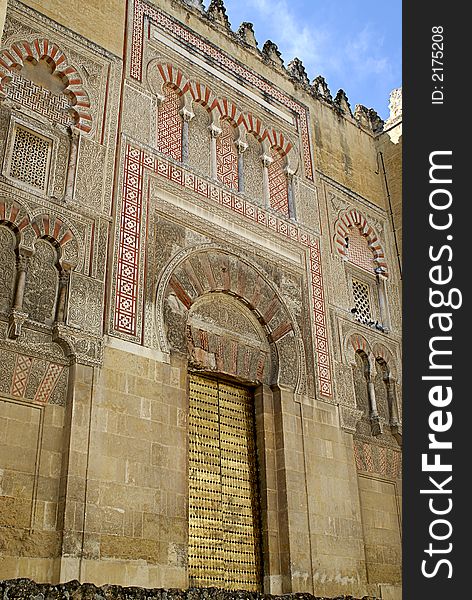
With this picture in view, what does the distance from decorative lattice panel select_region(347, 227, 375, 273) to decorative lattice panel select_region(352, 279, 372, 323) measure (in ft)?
0.78

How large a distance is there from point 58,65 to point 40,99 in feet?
1.45

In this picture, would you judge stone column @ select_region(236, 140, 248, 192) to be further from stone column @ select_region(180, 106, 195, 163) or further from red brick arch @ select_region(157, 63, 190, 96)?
red brick arch @ select_region(157, 63, 190, 96)

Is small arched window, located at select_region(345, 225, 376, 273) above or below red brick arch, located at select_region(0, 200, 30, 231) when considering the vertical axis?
above

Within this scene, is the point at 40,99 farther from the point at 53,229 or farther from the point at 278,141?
the point at 278,141

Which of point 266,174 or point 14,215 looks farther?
point 266,174

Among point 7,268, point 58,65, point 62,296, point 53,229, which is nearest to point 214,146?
point 58,65

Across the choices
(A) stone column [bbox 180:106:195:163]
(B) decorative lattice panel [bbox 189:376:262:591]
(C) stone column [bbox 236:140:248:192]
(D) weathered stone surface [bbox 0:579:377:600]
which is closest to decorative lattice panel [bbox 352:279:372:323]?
(C) stone column [bbox 236:140:248:192]

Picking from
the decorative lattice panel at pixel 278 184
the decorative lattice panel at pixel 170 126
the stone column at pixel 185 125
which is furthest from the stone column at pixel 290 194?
the decorative lattice panel at pixel 170 126

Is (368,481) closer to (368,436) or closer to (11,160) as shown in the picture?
(368,436)

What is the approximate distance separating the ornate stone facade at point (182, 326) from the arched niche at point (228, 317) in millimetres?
22

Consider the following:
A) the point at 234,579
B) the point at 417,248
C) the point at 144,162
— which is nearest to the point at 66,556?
the point at 234,579

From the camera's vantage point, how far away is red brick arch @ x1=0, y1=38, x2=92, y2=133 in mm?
6094

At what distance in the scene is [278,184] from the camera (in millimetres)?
8219

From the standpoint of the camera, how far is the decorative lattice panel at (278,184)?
26.4 feet
